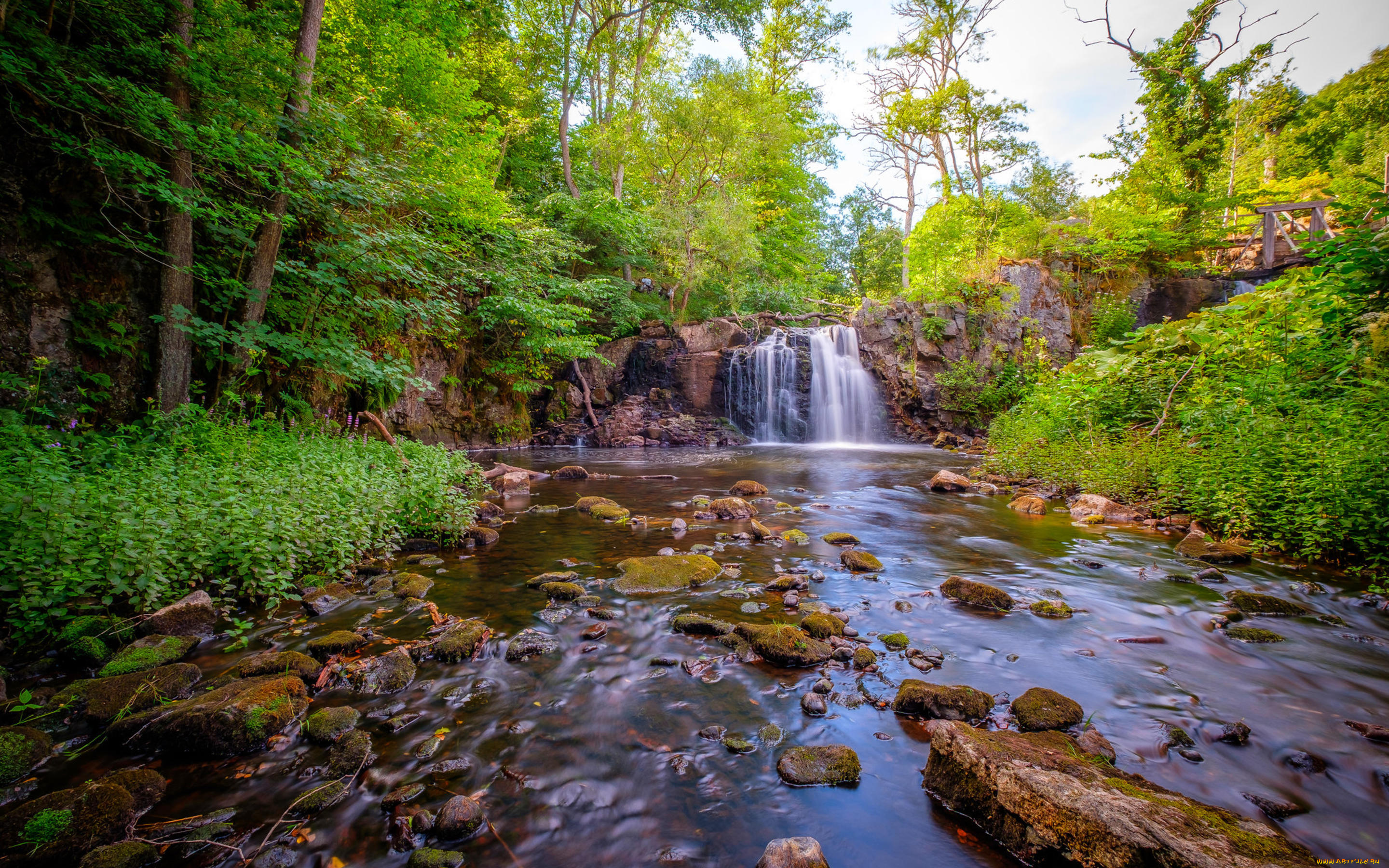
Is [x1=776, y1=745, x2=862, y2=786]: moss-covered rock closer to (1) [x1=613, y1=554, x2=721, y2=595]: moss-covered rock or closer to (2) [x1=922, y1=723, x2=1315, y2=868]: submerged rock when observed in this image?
(2) [x1=922, y1=723, x2=1315, y2=868]: submerged rock

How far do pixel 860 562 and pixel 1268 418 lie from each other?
505 cm

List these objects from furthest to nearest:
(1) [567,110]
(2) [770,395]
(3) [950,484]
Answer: (2) [770,395]
(1) [567,110]
(3) [950,484]

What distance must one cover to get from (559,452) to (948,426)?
1498 centimetres

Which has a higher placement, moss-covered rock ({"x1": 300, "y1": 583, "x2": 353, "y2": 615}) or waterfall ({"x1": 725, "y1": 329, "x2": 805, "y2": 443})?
waterfall ({"x1": 725, "y1": 329, "x2": 805, "y2": 443})

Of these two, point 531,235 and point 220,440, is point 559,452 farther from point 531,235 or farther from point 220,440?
point 220,440

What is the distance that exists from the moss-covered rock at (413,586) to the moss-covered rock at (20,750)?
210 cm

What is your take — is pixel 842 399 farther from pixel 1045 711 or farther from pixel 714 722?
pixel 714 722

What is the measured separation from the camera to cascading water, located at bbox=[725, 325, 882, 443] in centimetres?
2059

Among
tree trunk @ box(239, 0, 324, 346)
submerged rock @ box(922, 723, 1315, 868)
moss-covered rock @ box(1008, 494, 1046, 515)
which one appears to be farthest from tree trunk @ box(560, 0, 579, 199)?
submerged rock @ box(922, 723, 1315, 868)

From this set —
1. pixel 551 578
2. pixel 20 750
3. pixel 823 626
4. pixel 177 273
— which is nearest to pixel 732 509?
pixel 551 578

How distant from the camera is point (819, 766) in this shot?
2.52 m

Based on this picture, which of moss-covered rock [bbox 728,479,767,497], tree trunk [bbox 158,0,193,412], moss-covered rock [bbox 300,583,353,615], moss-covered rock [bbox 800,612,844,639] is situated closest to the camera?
moss-covered rock [bbox 800,612,844,639]

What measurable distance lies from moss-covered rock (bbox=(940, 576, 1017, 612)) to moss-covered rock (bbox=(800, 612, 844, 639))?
4.56ft

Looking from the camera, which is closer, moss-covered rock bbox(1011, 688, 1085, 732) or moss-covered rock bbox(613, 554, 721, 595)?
moss-covered rock bbox(1011, 688, 1085, 732)
